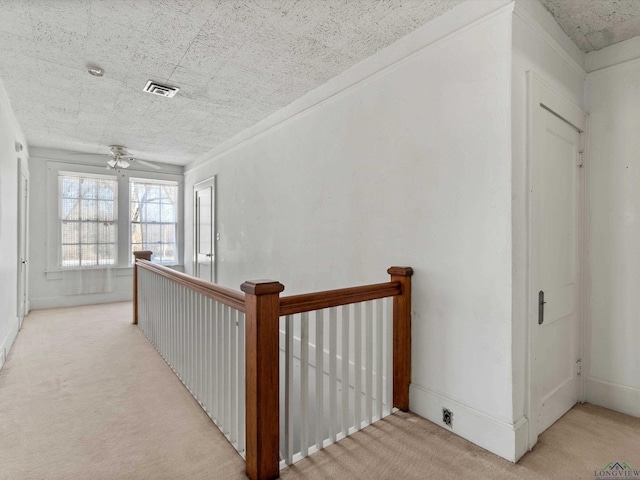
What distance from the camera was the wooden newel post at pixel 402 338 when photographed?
2.26m

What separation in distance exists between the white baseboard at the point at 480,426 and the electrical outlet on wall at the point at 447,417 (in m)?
0.02

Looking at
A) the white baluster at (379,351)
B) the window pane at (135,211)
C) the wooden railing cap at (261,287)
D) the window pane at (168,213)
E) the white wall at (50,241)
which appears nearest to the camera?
the wooden railing cap at (261,287)

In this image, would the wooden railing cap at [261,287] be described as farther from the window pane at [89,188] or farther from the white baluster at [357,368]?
the window pane at [89,188]

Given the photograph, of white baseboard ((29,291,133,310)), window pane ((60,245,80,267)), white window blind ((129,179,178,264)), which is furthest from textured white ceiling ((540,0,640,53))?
white baseboard ((29,291,133,310))

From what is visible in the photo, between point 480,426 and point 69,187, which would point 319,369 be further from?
point 69,187

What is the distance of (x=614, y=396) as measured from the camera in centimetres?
232

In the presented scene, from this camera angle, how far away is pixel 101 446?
1.96 metres

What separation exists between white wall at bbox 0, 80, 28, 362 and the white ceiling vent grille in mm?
1307

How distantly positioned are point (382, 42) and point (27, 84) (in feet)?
10.2

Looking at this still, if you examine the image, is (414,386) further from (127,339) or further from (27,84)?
(27,84)

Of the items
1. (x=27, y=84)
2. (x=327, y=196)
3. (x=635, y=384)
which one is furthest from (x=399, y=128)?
(x=27, y=84)

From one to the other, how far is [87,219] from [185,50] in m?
4.46

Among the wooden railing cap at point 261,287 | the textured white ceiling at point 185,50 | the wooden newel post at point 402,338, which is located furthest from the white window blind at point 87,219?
the wooden newel post at point 402,338

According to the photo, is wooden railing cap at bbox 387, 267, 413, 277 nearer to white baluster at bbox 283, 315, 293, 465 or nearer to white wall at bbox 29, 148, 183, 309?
white baluster at bbox 283, 315, 293, 465
